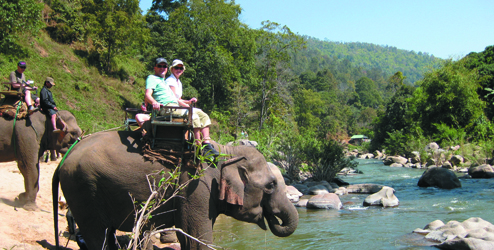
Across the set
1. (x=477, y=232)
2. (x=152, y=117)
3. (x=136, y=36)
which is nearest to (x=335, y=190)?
(x=477, y=232)

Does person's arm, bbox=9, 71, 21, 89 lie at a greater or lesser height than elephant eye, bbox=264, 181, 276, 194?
greater

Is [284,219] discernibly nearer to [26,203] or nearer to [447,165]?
[26,203]

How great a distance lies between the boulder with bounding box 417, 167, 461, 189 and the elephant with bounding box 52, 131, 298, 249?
14459 millimetres

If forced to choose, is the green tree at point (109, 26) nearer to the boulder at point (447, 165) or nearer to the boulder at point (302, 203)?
the boulder at point (302, 203)

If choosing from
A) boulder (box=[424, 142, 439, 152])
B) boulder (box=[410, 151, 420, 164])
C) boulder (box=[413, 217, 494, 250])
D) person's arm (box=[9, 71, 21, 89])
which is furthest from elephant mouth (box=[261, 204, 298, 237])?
boulder (box=[410, 151, 420, 164])

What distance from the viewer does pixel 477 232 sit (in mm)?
8289

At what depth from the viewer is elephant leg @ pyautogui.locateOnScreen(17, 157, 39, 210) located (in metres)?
7.21

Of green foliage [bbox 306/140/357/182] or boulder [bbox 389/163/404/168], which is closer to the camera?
green foliage [bbox 306/140/357/182]

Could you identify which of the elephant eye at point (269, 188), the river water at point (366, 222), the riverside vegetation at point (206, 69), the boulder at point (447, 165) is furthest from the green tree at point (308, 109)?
the elephant eye at point (269, 188)

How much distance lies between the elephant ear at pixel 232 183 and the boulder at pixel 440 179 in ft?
48.1

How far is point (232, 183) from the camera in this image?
4777mm

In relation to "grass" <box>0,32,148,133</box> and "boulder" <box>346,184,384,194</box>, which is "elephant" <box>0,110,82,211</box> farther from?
"grass" <box>0,32,148,133</box>

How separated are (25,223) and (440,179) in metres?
15.9

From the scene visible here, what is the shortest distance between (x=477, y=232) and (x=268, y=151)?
36.2 feet
